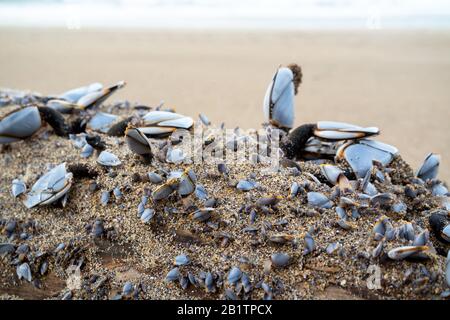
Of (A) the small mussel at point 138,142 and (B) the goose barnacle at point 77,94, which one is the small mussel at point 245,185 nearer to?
(A) the small mussel at point 138,142

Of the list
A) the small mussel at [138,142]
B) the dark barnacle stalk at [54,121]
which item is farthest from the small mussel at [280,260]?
the dark barnacle stalk at [54,121]

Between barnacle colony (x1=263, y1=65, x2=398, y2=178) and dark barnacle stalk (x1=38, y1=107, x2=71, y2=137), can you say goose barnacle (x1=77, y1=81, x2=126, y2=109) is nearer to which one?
dark barnacle stalk (x1=38, y1=107, x2=71, y2=137)

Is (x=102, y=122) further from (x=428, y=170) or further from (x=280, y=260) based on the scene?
(x=428, y=170)

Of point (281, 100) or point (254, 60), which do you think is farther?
point (254, 60)

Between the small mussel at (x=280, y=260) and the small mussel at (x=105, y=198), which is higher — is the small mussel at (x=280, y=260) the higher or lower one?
the lower one

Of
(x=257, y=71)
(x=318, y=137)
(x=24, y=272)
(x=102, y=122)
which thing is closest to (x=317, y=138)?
(x=318, y=137)

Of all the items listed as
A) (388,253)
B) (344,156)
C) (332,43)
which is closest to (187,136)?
(344,156)

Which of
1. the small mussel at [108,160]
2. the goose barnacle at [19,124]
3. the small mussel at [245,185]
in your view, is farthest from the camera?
the goose barnacle at [19,124]

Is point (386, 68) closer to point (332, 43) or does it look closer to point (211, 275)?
point (332, 43)
